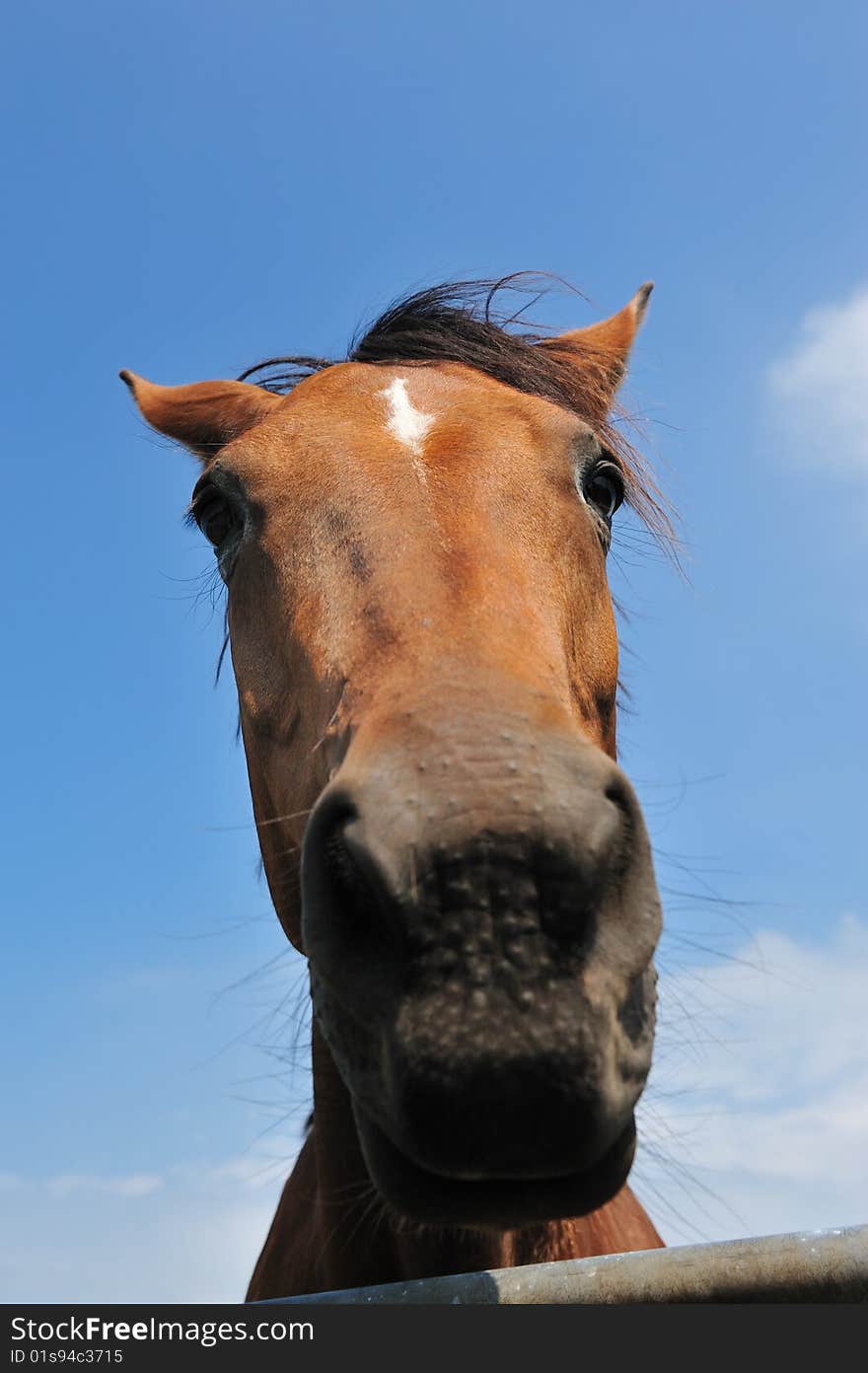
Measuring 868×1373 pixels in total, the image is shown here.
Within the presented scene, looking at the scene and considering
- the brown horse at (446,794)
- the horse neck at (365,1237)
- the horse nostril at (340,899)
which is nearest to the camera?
the brown horse at (446,794)

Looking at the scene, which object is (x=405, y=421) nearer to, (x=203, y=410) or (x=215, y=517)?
(x=215, y=517)

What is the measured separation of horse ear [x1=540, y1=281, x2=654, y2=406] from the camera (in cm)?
467

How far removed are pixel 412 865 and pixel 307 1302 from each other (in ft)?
2.75

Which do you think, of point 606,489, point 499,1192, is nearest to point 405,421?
point 606,489

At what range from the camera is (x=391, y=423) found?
3.39 meters

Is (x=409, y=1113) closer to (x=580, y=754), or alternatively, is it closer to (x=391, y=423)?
(x=580, y=754)

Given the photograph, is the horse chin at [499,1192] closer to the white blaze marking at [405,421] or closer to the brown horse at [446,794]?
the brown horse at [446,794]

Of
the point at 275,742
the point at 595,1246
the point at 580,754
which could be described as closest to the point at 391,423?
the point at 275,742

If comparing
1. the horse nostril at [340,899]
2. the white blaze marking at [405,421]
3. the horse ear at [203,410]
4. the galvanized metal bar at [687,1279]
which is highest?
the horse ear at [203,410]

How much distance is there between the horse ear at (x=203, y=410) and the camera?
14.9 ft

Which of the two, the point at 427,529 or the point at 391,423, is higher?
the point at 391,423

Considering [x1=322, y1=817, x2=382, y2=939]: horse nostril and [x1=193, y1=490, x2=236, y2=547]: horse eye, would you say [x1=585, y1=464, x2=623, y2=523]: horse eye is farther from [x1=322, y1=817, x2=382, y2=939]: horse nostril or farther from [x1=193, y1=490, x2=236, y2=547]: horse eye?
[x1=322, y1=817, x2=382, y2=939]: horse nostril

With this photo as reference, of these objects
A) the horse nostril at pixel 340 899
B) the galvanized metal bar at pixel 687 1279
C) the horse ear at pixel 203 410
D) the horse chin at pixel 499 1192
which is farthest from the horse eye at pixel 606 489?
the galvanized metal bar at pixel 687 1279

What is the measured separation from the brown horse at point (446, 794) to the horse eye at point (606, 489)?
0.04 ft
